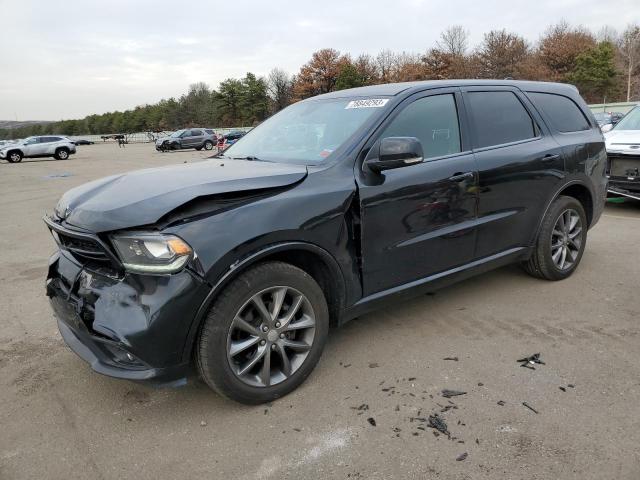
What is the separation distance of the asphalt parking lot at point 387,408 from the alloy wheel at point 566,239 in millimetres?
541

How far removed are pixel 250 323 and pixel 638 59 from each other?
65.7m

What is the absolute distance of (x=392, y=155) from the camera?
2939 millimetres

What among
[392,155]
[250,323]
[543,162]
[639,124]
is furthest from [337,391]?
[639,124]

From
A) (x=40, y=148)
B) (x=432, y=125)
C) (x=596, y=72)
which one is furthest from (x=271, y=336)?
(x=596, y=72)

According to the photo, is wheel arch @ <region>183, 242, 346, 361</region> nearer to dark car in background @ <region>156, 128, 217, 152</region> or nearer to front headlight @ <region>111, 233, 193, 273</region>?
front headlight @ <region>111, 233, 193, 273</region>

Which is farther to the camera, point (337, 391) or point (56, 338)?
point (56, 338)

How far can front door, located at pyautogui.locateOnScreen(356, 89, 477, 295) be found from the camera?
10.1ft

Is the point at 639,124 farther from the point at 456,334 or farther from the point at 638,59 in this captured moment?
the point at 638,59

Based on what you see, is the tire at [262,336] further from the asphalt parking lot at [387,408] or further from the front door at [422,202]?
the front door at [422,202]

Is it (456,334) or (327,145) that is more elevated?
(327,145)

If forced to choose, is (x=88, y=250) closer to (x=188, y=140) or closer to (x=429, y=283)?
(x=429, y=283)

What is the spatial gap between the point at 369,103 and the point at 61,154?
34045mm

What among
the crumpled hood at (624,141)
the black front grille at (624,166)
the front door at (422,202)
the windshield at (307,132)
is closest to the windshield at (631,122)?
the crumpled hood at (624,141)

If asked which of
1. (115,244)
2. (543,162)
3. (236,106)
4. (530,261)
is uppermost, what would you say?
(236,106)
